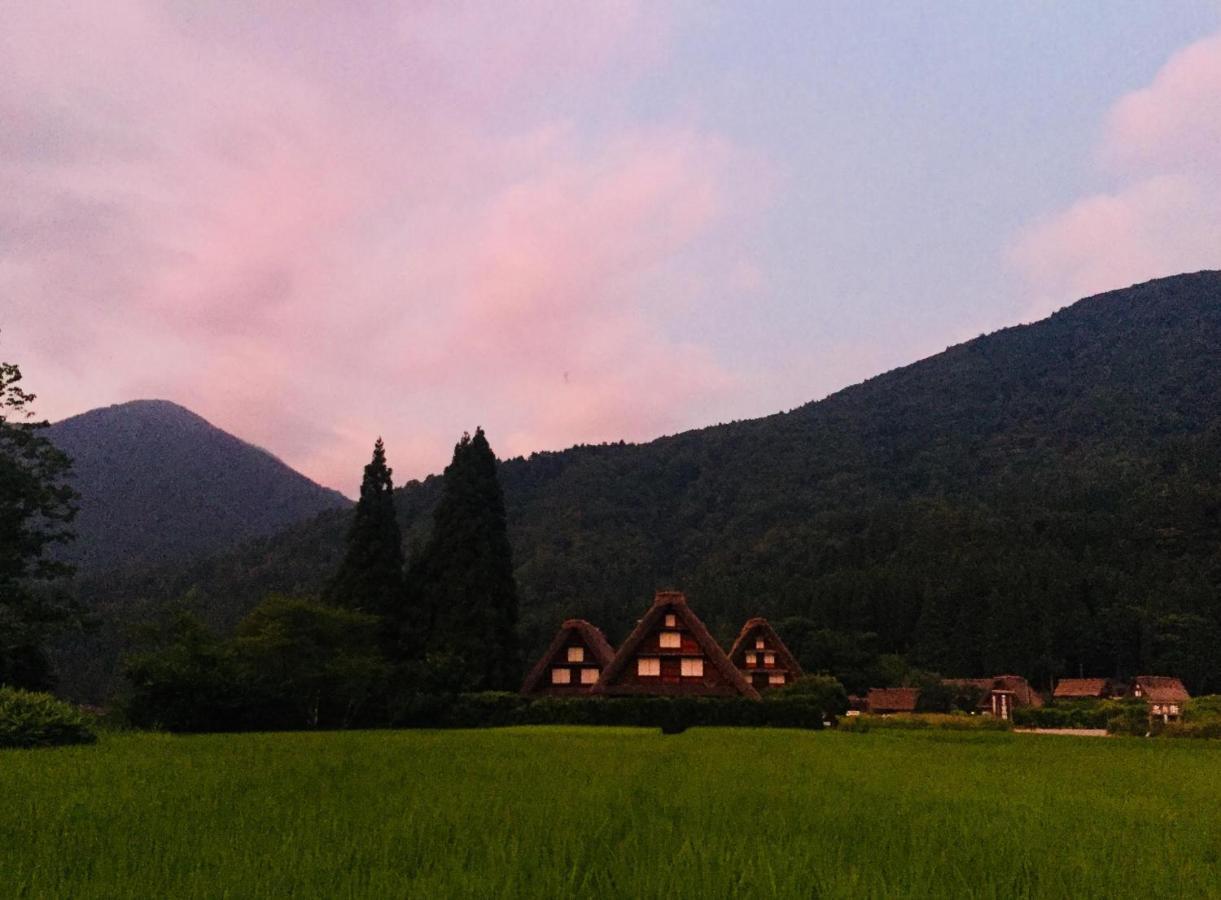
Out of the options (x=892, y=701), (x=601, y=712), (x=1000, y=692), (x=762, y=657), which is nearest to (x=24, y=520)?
(x=601, y=712)

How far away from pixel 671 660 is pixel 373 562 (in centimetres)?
1595

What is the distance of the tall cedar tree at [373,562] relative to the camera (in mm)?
41094

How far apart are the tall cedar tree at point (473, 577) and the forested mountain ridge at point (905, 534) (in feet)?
110

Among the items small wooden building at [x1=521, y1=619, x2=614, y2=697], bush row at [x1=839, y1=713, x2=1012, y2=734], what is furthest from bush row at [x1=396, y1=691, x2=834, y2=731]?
small wooden building at [x1=521, y1=619, x2=614, y2=697]

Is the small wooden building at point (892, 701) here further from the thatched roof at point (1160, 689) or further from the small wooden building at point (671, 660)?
the small wooden building at point (671, 660)

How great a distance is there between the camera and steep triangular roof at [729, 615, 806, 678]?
209 ft

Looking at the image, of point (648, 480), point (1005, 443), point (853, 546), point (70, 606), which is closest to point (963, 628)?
point (853, 546)

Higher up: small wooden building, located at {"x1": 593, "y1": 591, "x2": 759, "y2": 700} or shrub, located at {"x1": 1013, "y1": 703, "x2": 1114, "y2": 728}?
small wooden building, located at {"x1": 593, "y1": 591, "x2": 759, "y2": 700}

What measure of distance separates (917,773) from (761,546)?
365 ft

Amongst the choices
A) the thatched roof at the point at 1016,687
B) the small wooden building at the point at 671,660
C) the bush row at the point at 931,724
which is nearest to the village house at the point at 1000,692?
the thatched roof at the point at 1016,687

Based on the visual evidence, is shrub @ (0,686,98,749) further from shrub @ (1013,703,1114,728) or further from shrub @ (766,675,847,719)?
shrub @ (1013,703,1114,728)

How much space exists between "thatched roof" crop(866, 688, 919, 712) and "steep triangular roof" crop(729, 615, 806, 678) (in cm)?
1202

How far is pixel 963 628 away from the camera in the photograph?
8775 cm

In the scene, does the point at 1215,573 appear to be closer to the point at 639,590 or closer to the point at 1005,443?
the point at 639,590
